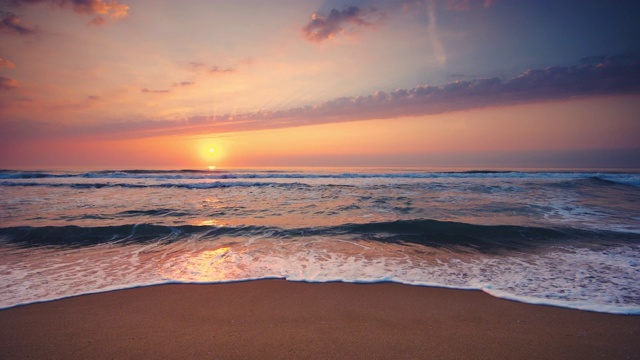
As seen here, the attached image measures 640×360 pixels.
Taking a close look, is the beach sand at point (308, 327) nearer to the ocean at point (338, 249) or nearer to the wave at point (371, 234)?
the ocean at point (338, 249)

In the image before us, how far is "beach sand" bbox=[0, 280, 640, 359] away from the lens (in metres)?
2.74

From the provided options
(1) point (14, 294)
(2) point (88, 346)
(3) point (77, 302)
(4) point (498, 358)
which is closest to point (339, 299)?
(4) point (498, 358)

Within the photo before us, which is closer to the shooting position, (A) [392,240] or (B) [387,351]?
(B) [387,351]

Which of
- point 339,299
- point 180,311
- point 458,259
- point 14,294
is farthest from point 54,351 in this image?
point 458,259

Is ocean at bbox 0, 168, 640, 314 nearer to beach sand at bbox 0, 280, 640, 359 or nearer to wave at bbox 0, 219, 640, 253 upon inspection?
wave at bbox 0, 219, 640, 253

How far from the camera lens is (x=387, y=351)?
2.72 meters

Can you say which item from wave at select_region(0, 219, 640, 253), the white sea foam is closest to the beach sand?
the white sea foam

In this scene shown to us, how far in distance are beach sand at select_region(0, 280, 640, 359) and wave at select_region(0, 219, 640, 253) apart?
3.09 m

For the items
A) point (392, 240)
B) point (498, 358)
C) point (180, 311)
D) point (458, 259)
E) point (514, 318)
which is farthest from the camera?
point (392, 240)

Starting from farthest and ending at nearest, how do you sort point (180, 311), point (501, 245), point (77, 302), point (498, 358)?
point (501, 245) < point (77, 302) < point (180, 311) < point (498, 358)

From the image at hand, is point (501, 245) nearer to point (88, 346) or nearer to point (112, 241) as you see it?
point (88, 346)

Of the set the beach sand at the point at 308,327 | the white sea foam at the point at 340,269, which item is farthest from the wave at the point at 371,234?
the beach sand at the point at 308,327

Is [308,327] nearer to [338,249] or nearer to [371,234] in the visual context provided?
[338,249]

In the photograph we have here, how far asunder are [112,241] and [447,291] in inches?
291
